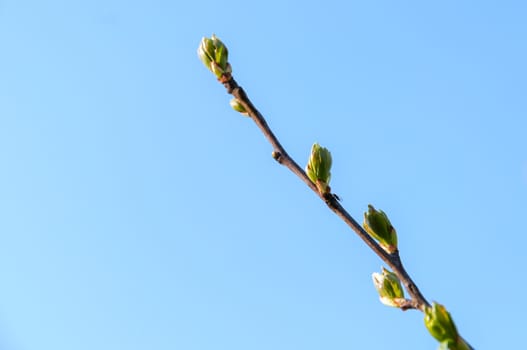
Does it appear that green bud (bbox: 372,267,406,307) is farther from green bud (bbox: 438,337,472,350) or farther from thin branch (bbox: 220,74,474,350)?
green bud (bbox: 438,337,472,350)

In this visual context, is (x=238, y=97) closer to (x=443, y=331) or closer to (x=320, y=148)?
(x=320, y=148)

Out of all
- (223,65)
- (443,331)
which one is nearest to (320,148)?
(223,65)

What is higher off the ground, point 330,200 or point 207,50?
point 207,50

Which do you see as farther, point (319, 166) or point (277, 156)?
point (319, 166)

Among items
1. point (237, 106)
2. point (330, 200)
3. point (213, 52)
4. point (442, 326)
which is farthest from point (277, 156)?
point (442, 326)

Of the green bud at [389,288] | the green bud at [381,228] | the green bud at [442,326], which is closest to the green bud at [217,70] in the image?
the green bud at [381,228]

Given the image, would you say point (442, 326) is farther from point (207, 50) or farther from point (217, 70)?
point (207, 50)
